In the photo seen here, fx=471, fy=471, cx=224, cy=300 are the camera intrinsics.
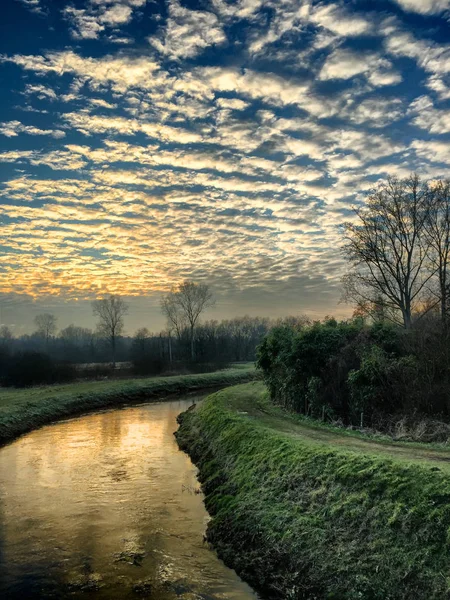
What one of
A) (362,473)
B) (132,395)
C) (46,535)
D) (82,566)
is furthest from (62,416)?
(362,473)

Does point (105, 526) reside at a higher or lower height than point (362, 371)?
lower

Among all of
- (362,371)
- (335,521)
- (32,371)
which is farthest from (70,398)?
(335,521)

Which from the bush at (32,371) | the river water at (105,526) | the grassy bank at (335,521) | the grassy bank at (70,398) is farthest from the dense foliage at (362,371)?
the bush at (32,371)

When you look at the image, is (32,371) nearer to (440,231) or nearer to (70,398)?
(70,398)

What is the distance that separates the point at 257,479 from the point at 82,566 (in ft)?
17.8

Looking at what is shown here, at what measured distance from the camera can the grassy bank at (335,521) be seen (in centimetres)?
830

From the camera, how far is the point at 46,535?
38.4 ft

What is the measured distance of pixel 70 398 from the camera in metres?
36.6

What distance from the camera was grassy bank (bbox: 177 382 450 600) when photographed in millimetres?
8297

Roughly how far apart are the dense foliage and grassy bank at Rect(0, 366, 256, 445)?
15267 millimetres

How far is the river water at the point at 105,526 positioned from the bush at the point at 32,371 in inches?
1102

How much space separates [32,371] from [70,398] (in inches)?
575

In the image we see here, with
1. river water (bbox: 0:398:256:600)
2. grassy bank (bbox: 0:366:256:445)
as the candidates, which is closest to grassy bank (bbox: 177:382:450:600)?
river water (bbox: 0:398:256:600)

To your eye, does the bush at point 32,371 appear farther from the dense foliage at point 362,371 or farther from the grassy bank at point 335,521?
the grassy bank at point 335,521
